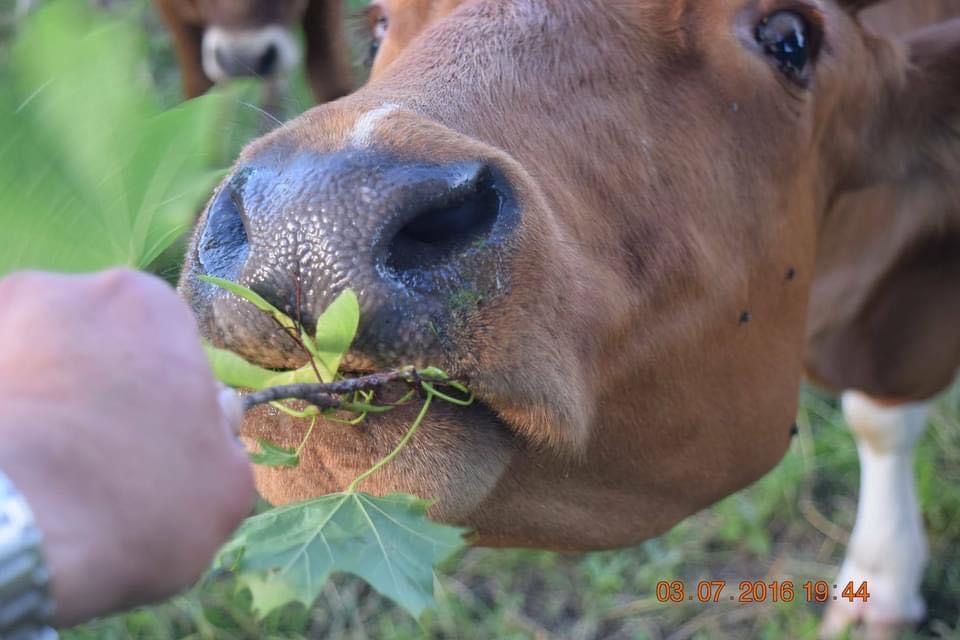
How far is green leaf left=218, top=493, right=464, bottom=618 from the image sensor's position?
42.6 inches

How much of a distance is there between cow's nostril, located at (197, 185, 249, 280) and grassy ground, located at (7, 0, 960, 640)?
199cm

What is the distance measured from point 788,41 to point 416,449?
1110 millimetres

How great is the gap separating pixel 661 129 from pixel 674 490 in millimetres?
685

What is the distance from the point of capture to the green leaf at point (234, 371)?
120 cm

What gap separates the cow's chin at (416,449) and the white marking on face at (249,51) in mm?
3132

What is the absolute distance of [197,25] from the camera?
15.6 feet

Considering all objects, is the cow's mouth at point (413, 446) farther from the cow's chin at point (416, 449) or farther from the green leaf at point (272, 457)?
the green leaf at point (272, 457)

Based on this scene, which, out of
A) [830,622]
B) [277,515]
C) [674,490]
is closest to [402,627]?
[830,622]

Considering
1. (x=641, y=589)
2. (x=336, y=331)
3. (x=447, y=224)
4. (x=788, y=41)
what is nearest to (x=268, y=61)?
(x=641, y=589)

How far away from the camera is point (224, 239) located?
1443mm

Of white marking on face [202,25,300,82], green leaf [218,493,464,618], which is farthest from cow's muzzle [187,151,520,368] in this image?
white marking on face [202,25,300,82]
